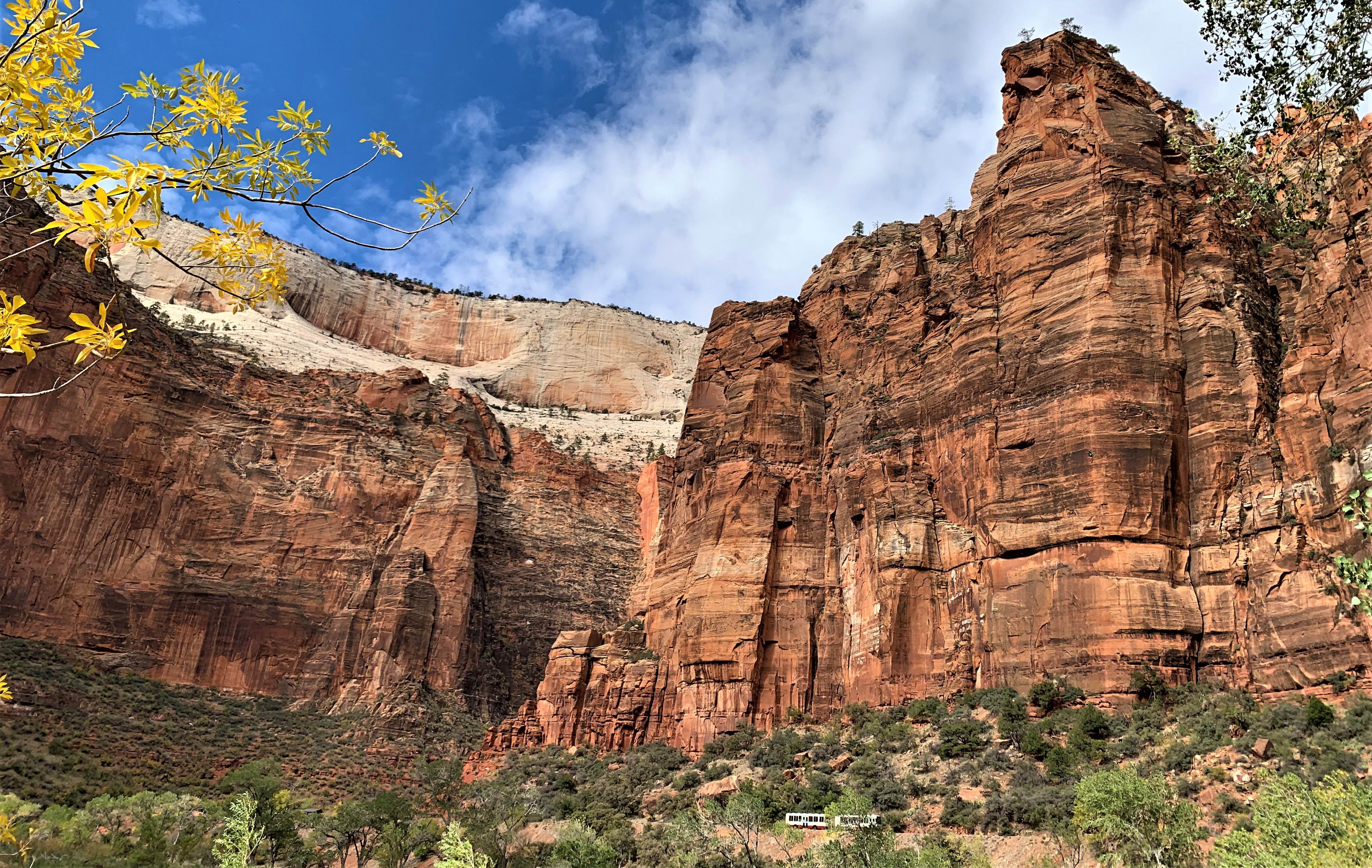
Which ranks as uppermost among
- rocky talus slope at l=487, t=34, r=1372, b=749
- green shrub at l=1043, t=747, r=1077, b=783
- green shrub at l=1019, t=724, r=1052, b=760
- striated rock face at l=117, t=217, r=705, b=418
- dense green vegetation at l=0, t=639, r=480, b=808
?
striated rock face at l=117, t=217, r=705, b=418

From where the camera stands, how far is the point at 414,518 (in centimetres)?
6856

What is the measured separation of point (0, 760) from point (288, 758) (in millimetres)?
13572

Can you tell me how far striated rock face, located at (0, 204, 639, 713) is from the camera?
55.5 meters

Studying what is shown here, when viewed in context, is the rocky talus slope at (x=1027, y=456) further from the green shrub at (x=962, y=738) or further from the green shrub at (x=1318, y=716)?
the green shrub at (x=1318, y=716)

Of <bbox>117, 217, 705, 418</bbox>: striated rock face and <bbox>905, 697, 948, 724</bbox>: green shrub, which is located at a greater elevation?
<bbox>117, 217, 705, 418</bbox>: striated rock face

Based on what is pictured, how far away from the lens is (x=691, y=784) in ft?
133

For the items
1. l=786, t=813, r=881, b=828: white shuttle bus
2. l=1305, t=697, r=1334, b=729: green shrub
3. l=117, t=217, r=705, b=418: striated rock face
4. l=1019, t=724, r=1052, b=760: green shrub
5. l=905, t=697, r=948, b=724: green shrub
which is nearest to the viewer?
l=1305, t=697, r=1334, b=729: green shrub

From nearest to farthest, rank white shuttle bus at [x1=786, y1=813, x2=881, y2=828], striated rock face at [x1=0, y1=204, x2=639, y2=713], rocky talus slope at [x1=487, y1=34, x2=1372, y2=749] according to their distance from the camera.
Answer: white shuttle bus at [x1=786, y1=813, x2=881, y2=828]
rocky talus slope at [x1=487, y1=34, x2=1372, y2=749]
striated rock face at [x1=0, y1=204, x2=639, y2=713]

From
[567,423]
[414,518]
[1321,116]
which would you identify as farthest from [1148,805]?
[567,423]

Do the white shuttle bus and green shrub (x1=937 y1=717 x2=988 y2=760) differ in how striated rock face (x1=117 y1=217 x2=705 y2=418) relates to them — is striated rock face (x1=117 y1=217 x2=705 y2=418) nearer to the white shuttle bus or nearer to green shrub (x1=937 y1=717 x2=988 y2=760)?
green shrub (x1=937 y1=717 x2=988 y2=760)

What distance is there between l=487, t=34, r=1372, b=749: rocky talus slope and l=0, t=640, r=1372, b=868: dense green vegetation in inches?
79.6

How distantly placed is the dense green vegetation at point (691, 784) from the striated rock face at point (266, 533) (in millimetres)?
3739

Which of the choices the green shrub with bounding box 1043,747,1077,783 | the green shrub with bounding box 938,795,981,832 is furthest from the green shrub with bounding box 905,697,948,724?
the green shrub with bounding box 1043,747,1077,783

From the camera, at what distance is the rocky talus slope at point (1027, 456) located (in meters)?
33.5
